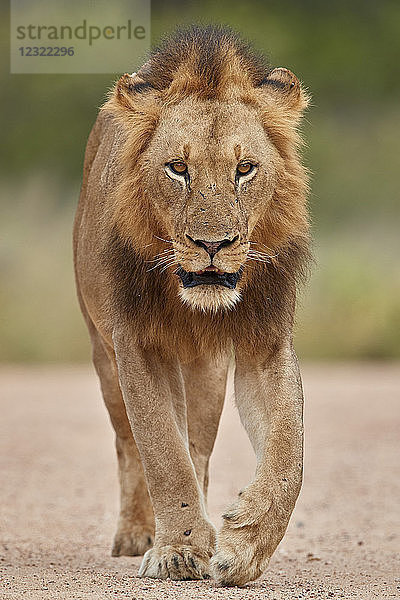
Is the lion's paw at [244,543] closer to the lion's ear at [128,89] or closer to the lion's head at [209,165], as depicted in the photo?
the lion's head at [209,165]

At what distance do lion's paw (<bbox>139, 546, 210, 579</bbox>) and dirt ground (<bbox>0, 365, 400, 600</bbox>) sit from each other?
78 millimetres

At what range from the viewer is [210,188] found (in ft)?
14.7

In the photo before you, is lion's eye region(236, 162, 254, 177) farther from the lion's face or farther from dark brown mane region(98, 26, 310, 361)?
dark brown mane region(98, 26, 310, 361)

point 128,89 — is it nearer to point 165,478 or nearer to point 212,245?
point 212,245

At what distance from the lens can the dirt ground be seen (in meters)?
4.54

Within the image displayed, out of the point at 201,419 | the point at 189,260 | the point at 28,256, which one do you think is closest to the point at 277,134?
the point at 189,260

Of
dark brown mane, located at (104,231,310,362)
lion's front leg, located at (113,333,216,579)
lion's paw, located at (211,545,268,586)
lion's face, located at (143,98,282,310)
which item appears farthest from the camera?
dark brown mane, located at (104,231,310,362)

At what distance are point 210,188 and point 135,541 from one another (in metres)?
2.23

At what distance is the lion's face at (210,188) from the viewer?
4410 millimetres

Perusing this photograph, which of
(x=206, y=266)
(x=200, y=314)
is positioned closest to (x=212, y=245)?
(x=206, y=266)

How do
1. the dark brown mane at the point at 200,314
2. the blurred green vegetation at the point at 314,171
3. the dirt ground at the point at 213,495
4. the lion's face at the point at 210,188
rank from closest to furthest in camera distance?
1. the lion's face at the point at 210,188
2. the dirt ground at the point at 213,495
3. the dark brown mane at the point at 200,314
4. the blurred green vegetation at the point at 314,171

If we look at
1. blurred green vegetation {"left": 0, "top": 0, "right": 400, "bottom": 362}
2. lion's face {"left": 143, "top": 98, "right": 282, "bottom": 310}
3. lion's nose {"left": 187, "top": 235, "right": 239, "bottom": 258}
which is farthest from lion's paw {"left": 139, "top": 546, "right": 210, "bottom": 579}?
blurred green vegetation {"left": 0, "top": 0, "right": 400, "bottom": 362}

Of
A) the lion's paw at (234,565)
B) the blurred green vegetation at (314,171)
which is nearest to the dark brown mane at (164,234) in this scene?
the lion's paw at (234,565)

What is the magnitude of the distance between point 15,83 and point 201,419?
65.2 feet
